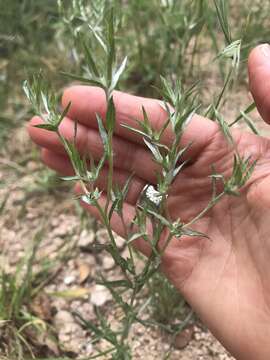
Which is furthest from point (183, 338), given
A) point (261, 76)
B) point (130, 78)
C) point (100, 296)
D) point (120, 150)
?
point (130, 78)

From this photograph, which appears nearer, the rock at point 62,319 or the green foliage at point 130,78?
the green foliage at point 130,78

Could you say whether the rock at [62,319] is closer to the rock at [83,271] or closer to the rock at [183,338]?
the rock at [83,271]

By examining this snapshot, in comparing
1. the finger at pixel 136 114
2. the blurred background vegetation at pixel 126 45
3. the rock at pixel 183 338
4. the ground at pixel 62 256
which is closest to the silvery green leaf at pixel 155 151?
the finger at pixel 136 114

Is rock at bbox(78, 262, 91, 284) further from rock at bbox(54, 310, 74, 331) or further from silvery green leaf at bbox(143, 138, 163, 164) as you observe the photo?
silvery green leaf at bbox(143, 138, 163, 164)

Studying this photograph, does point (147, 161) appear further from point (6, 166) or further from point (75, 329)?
point (6, 166)

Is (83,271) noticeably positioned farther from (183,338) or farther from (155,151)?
(155,151)

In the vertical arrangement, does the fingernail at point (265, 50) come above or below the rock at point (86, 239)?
above
